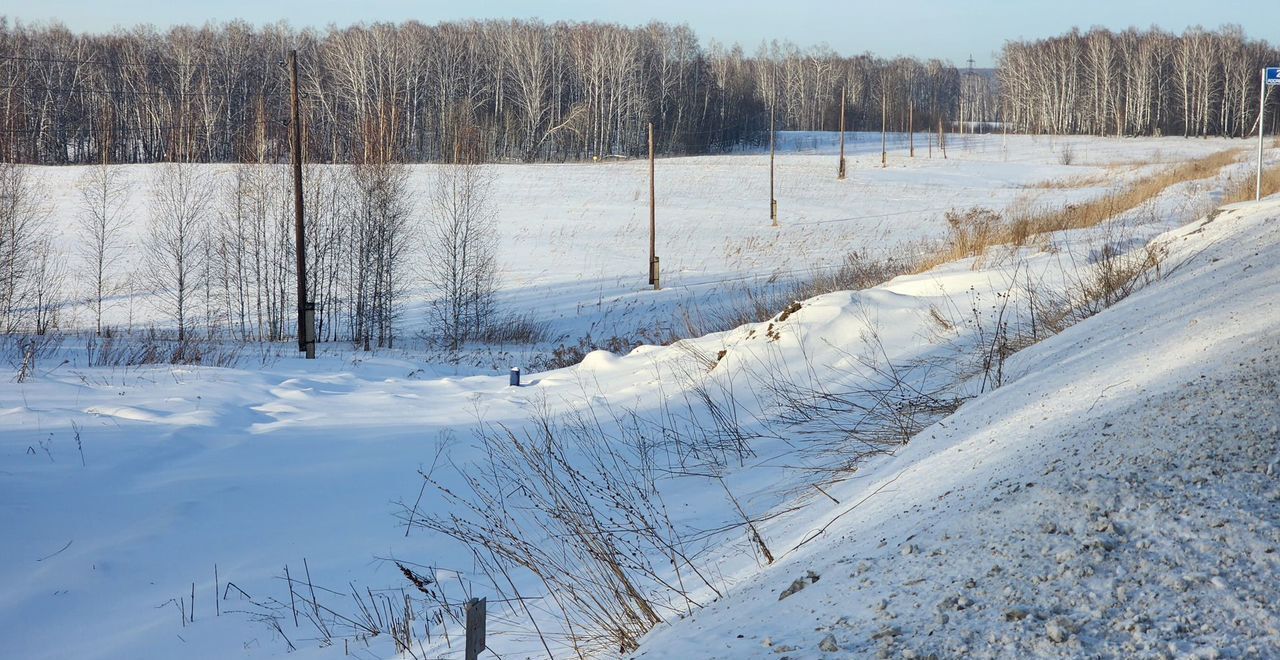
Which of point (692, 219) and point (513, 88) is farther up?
point (513, 88)

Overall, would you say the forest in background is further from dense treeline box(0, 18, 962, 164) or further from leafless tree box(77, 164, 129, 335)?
leafless tree box(77, 164, 129, 335)

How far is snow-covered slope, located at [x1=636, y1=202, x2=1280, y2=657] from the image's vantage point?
208 cm

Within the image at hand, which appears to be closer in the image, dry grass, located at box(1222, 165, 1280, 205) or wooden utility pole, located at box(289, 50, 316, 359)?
wooden utility pole, located at box(289, 50, 316, 359)

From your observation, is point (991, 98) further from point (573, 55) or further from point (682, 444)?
point (682, 444)

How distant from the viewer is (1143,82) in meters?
79.4

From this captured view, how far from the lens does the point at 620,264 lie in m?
30.6

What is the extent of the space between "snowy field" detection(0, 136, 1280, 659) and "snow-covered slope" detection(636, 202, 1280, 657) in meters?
0.01

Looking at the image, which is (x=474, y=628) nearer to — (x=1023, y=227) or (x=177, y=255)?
(x=1023, y=227)

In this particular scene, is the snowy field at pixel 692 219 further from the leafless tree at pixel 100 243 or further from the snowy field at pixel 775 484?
the snowy field at pixel 775 484

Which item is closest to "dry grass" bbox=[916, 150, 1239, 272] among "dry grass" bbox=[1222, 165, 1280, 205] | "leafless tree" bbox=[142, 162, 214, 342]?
"dry grass" bbox=[1222, 165, 1280, 205]

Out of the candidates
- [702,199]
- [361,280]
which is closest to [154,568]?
[361,280]

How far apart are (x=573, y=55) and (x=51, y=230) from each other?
4297 centimetres

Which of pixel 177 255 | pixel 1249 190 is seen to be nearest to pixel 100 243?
pixel 177 255

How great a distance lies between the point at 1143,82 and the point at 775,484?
88428 mm
